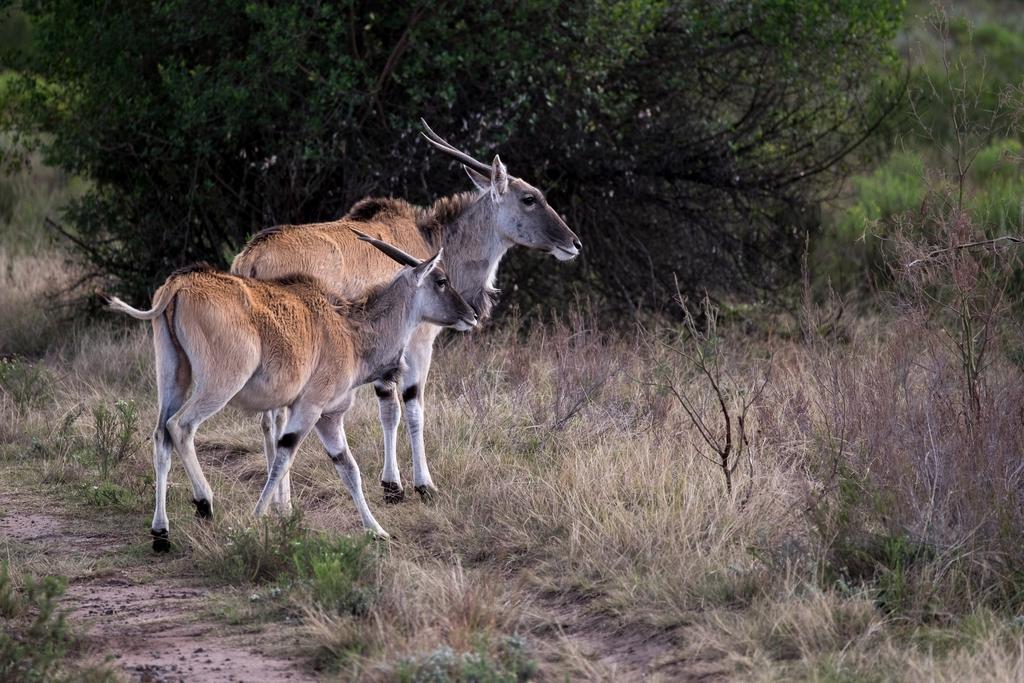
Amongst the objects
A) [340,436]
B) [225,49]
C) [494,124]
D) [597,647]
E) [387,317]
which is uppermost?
[225,49]

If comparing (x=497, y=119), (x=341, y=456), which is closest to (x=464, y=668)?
(x=341, y=456)

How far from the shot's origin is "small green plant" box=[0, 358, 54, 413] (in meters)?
9.74

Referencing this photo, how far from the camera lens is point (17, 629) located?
571 cm

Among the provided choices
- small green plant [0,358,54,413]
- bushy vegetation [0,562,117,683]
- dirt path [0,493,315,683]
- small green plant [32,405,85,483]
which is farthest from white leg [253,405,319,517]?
small green plant [0,358,54,413]

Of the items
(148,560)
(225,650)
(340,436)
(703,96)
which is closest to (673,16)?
(703,96)

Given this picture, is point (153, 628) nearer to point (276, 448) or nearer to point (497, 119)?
point (276, 448)

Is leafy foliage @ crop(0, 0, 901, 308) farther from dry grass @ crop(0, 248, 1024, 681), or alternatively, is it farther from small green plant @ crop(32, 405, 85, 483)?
small green plant @ crop(32, 405, 85, 483)

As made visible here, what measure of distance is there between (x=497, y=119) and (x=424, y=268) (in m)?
3.79

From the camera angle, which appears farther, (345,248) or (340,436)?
(345,248)

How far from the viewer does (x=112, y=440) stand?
8594 millimetres

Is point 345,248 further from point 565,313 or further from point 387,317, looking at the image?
point 565,313

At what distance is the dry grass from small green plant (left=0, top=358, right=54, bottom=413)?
1.01ft

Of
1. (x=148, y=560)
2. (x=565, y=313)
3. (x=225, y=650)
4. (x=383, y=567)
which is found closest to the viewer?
(x=225, y=650)

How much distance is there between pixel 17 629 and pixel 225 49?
272 inches
